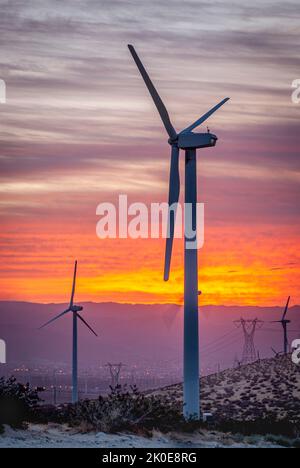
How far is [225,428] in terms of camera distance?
57906mm

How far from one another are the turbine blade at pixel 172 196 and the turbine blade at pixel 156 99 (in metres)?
1.24

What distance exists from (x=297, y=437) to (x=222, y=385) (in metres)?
66.8

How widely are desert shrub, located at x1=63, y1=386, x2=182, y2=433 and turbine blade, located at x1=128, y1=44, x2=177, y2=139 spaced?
22.3 meters

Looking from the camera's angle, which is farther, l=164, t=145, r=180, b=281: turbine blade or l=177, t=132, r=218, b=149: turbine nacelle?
l=177, t=132, r=218, b=149: turbine nacelle

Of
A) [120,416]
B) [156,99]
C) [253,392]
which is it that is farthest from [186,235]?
[253,392]

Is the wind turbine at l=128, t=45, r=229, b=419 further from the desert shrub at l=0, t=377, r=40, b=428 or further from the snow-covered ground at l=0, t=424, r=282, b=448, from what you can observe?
the desert shrub at l=0, t=377, r=40, b=428

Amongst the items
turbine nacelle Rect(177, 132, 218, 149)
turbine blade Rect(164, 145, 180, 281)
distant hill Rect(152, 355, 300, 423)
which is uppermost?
turbine nacelle Rect(177, 132, 218, 149)

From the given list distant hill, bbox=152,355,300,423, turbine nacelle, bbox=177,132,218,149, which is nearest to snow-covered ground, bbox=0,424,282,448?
turbine nacelle, bbox=177,132,218,149

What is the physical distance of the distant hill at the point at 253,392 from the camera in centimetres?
10444

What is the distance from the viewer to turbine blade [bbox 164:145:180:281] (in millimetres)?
68000

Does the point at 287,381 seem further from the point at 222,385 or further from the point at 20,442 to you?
the point at 20,442

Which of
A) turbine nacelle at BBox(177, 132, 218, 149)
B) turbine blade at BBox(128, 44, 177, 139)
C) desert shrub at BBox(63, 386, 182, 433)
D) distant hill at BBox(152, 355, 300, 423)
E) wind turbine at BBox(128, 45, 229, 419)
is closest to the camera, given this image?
desert shrub at BBox(63, 386, 182, 433)
